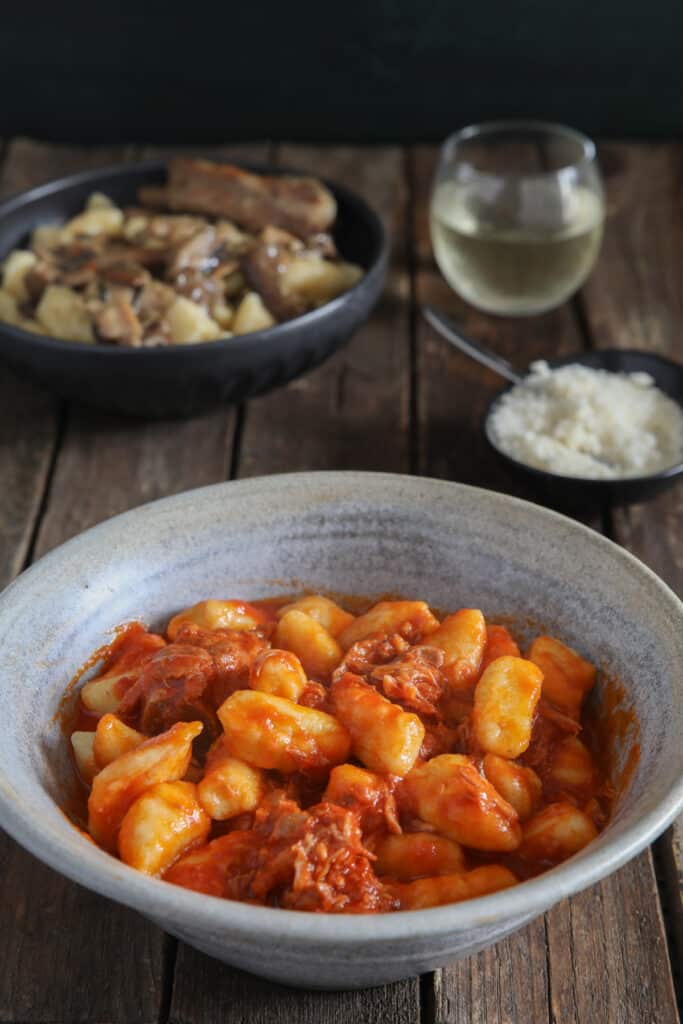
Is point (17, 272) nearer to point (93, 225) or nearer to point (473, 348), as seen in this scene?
point (93, 225)

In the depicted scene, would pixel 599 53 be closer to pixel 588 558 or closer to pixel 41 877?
pixel 588 558

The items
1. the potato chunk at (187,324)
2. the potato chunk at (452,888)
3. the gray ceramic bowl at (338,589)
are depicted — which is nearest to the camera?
the gray ceramic bowl at (338,589)

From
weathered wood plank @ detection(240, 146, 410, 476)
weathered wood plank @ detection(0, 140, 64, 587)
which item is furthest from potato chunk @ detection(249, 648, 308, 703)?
weathered wood plank @ detection(240, 146, 410, 476)

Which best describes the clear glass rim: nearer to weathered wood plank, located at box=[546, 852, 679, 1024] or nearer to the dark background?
the dark background

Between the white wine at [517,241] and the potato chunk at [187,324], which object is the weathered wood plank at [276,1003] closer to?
the potato chunk at [187,324]

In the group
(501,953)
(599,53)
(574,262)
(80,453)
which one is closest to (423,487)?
(501,953)

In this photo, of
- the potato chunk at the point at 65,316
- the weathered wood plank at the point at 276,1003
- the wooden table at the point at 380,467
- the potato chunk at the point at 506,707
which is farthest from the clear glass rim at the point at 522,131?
the weathered wood plank at the point at 276,1003

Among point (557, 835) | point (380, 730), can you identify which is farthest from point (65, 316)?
point (557, 835)
